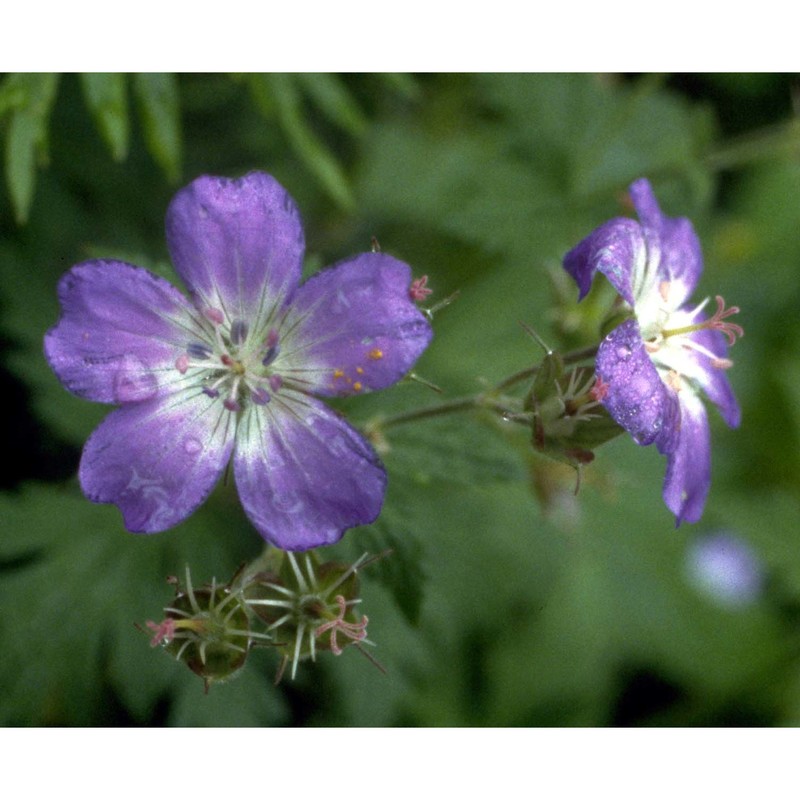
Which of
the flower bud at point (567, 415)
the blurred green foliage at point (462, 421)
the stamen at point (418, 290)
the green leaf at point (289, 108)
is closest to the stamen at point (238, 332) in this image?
the stamen at point (418, 290)

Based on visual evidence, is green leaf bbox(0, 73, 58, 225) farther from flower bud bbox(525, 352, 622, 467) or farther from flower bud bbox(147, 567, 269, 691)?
flower bud bbox(525, 352, 622, 467)

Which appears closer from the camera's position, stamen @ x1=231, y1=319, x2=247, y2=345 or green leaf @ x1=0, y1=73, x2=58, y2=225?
stamen @ x1=231, y1=319, x2=247, y2=345

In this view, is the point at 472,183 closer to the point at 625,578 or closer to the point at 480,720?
the point at 625,578

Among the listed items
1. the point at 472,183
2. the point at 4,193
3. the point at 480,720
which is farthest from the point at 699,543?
the point at 4,193

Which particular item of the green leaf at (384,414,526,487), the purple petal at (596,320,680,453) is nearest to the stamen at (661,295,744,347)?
the purple petal at (596,320,680,453)

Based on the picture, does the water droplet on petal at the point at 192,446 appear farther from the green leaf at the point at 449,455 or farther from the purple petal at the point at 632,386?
the purple petal at the point at 632,386

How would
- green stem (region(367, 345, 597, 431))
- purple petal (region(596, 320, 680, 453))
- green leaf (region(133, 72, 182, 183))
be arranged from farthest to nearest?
green leaf (region(133, 72, 182, 183)) < green stem (region(367, 345, 597, 431)) < purple petal (region(596, 320, 680, 453))
